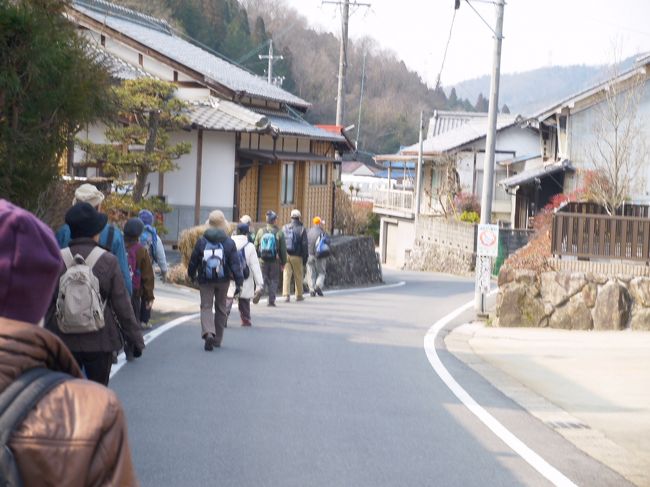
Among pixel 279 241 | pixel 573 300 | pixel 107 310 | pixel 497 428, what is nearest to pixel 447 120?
pixel 573 300

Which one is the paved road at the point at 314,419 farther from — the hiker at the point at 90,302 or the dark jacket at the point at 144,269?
the hiker at the point at 90,302

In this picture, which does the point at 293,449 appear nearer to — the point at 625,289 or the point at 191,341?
the point at 191,341

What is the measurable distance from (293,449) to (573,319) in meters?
12.0

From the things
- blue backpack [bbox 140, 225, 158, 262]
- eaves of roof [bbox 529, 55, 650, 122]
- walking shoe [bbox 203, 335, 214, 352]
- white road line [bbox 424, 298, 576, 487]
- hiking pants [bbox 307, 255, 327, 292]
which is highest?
eaves of roof [bbox 529, 55, 650, 122]

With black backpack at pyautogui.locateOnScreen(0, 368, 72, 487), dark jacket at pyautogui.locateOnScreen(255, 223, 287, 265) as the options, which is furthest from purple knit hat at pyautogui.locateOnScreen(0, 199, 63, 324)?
dark jacket at pyautogui.locateOnScreen(255, 223, 287, 265)

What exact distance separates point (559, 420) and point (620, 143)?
75.1ft

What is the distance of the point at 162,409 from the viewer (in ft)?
29.3

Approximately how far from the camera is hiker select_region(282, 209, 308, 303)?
2025 cm

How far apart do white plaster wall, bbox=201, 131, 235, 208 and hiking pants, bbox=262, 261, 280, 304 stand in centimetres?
961

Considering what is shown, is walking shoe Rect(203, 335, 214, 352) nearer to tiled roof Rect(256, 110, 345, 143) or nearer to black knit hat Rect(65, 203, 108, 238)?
black knit hat Rect(65, 203, 108, 238)

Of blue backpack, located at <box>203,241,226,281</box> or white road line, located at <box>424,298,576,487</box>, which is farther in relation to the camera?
blue backpack, located at <box>203,241,226,281</box>

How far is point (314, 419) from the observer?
8.85 meters

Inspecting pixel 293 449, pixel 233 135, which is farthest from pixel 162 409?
pixel 233 135

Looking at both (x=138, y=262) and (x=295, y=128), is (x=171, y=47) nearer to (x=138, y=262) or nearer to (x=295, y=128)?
(x=295, y=128)
